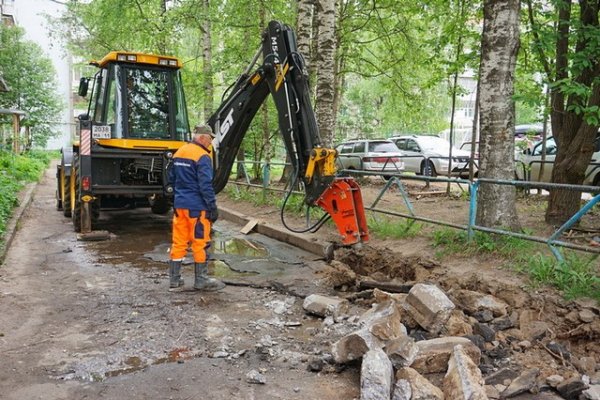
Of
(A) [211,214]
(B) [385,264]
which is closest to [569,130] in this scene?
(B) [385,264]

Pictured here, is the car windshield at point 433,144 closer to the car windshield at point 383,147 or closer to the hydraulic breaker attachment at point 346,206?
the car windshield at point 383,147

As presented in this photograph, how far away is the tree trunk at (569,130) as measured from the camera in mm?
7258

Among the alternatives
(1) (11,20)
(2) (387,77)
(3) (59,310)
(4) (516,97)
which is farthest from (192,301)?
(1) (11,20)

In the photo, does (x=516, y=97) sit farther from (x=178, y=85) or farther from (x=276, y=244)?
(x=178, y=85)

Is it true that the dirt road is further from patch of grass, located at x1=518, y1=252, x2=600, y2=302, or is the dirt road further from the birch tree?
the birch tree

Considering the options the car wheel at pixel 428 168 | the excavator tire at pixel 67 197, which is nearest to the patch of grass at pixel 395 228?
the excavator tire at pixel 67 197

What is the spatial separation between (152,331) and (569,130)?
6.55 m

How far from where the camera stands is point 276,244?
8.77 meters

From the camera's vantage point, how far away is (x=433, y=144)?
18.9 metres

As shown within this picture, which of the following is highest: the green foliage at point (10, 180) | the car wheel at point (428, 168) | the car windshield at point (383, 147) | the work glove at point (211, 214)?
the car windshield at point (383, 147)

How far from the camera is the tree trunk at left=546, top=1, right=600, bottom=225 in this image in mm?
7258

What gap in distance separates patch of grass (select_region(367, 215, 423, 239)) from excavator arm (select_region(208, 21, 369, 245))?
2.52 ft

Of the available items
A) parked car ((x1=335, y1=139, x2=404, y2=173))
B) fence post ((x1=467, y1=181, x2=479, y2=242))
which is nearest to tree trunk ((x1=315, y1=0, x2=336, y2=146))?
fence post ((x1=467, y1=181, x2=479, y2=242))

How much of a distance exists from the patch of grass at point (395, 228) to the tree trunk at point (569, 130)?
6.82 feet
